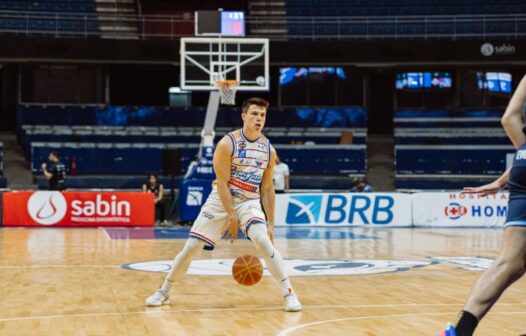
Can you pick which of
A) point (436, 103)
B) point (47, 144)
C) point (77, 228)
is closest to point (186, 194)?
point (77, 228)

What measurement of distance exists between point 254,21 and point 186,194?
41.1ft

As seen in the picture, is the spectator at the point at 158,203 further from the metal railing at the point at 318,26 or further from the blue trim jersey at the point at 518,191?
the blue trim jersey at the point at 518,191

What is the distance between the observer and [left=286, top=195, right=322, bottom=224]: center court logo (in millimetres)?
23953

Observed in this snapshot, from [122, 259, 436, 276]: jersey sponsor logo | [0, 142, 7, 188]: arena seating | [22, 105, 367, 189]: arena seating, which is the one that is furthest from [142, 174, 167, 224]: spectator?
[122, 259, 436, 276]: jersey sponsor logo

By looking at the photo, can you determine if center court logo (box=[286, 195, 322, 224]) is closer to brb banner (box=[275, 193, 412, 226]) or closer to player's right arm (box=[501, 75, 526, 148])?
brb banner (box=[275, 193, 412, 226])

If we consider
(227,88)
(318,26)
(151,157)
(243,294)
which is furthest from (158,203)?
(243,294)

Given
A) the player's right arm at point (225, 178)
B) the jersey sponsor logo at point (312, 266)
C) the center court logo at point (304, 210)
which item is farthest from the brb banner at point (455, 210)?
the player's right arm at point (225, 178)

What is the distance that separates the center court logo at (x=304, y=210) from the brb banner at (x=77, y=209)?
4.03 metres

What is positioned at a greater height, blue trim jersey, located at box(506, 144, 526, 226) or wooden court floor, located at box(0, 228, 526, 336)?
blue trim jersey, located at box(506, 144, 526, 226)

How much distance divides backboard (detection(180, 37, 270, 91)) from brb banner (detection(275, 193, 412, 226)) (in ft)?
12.0

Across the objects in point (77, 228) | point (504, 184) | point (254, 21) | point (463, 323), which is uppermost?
point (254, 21)

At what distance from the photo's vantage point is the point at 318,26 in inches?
1341

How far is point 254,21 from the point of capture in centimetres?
3381

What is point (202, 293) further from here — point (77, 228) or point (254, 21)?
point (254, 21)
